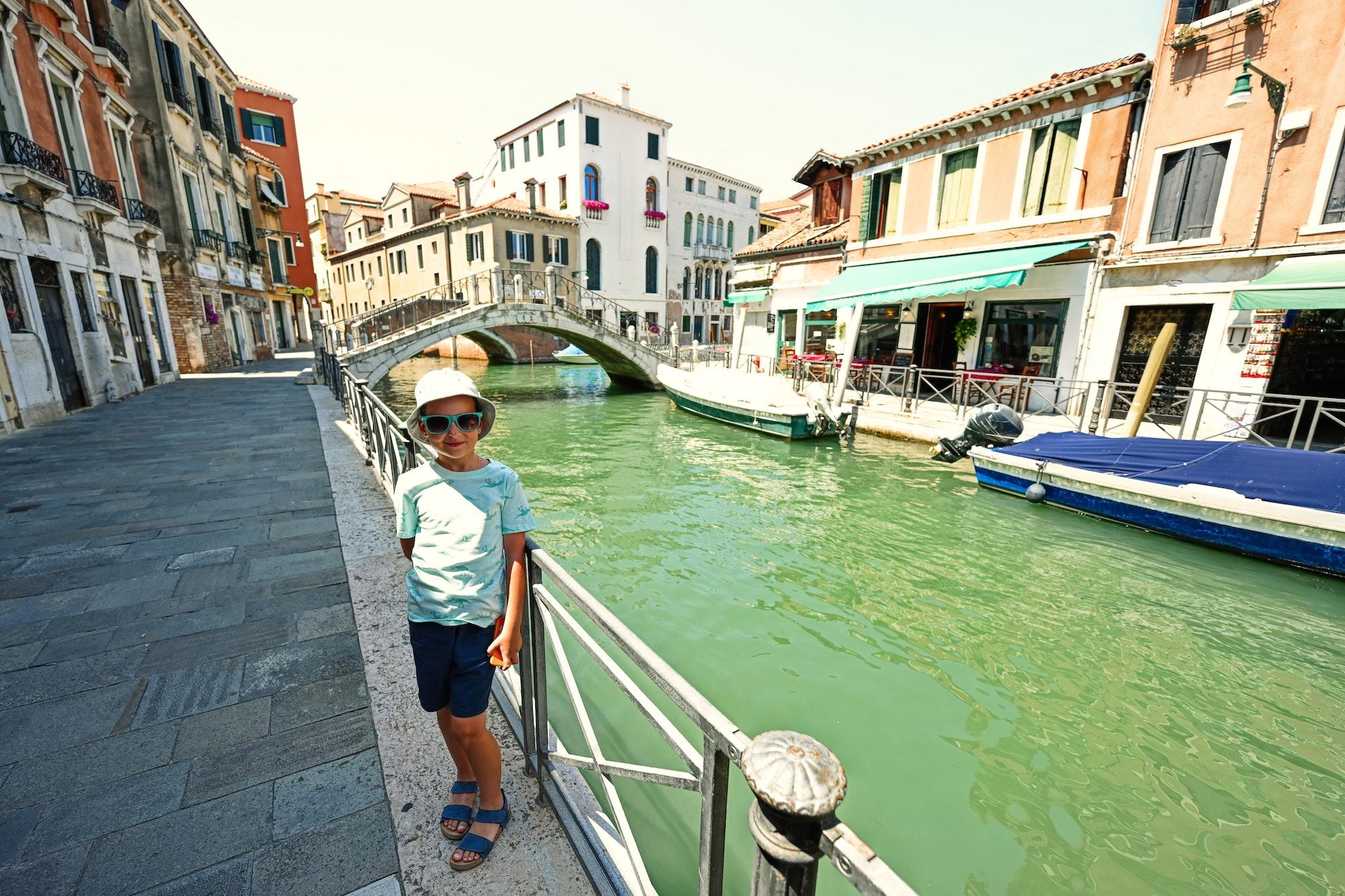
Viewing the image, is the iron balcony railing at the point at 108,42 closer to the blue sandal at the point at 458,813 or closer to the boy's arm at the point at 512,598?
the boy's arm at the point at 512,598

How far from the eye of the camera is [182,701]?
108 inches

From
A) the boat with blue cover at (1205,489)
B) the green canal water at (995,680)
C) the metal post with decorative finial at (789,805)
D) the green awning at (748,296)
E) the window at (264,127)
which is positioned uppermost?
the window at (264,127)

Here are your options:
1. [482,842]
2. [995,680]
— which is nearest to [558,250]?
[995,680]

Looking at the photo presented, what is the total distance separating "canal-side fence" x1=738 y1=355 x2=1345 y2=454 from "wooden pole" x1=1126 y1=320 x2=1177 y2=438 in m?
0.55

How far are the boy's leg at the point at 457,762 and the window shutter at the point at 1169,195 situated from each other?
48.1 ft

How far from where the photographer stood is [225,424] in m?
9.45

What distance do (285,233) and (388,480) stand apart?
33761 mm

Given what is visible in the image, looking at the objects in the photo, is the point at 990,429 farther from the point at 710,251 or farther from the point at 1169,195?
the point at 710,251

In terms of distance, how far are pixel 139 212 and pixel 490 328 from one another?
10.1 metres

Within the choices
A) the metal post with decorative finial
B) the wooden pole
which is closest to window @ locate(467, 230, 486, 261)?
the wooden pole

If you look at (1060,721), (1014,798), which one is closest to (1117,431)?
(1060,721)

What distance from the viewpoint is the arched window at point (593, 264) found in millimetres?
32281

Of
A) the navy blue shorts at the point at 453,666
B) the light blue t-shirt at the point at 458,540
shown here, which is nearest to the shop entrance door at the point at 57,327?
the light blue t-shirt at the point at 458,540

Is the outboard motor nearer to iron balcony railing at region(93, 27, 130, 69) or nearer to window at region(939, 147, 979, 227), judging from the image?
window at region(939, 147, 979, 227)
